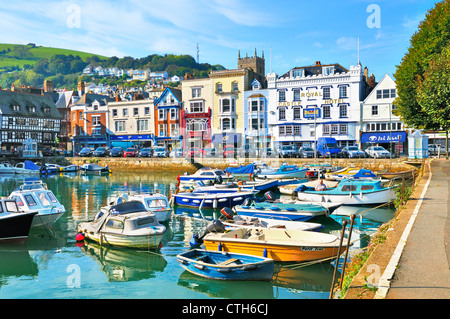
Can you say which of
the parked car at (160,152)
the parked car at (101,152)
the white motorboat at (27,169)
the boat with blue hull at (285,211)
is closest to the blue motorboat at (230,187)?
the boat with blue hull at (285,211)

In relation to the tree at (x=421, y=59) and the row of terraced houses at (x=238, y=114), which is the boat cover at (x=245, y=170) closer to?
the row of terraced houses at (x=238, y=114)

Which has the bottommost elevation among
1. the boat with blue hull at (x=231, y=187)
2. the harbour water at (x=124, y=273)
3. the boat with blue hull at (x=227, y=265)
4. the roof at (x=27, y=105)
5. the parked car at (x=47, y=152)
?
the harbour water at (x=124, y=273)

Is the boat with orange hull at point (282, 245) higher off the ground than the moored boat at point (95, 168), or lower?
lower

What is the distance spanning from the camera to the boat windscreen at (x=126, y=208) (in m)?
19.1

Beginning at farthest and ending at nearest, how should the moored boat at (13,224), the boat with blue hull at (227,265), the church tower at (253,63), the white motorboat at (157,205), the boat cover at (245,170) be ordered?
the church tower at (253,63) → the boat cover at (245,170) → the white motorboat at (157,205) → the moored boat at (13,224) → the boat with blue hull at (227,265)

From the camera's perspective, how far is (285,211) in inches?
840

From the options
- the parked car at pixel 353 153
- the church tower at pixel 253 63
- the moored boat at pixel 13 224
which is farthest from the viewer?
the church tower at pixel 253 63

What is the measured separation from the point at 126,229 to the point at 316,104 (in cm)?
4786

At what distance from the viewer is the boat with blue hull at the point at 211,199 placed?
28.0 meters

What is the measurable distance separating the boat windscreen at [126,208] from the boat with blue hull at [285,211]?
19.1 feet

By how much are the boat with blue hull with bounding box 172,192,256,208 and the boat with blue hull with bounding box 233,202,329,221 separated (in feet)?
15.1

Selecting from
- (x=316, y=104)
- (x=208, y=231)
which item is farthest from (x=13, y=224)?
(x=316, y=104)

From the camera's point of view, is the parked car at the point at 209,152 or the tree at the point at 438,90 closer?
the tree at the point at 438,90

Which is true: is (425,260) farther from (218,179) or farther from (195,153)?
(195,153)
